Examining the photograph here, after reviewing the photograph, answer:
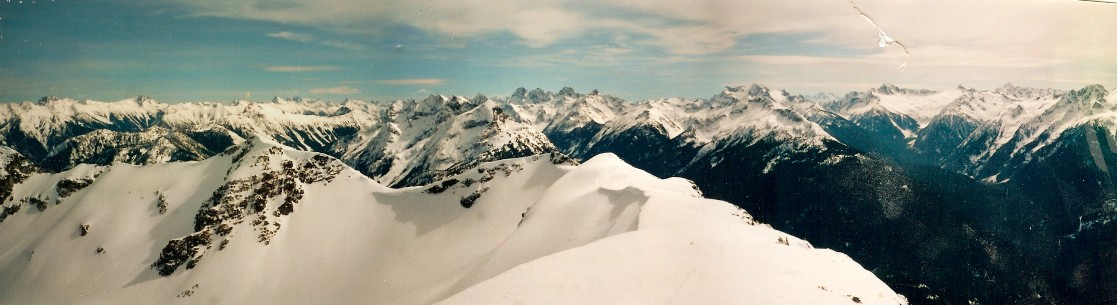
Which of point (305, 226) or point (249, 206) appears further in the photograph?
point (249, 206)

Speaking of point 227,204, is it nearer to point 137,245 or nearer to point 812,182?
point 137,245

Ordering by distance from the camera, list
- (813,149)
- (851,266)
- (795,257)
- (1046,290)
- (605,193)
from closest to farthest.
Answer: (795,257) → (851,266) → (605,193) → (1046,290) → (813,149)

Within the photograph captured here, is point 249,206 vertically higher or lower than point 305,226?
higher

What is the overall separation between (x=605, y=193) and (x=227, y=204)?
58.5 meters

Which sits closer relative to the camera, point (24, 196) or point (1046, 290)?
point (24, 196)

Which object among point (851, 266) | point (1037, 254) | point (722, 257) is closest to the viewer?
point (722, 257)

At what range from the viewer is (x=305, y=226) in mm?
70375

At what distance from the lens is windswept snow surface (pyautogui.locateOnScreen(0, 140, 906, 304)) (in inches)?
1781

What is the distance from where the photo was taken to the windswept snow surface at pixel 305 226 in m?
45.2

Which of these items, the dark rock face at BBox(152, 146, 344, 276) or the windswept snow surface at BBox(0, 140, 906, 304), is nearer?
the windswept snow surface at BBox(0, 140, 906, 304)

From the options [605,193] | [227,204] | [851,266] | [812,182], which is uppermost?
[851,266]

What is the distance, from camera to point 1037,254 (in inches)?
5881

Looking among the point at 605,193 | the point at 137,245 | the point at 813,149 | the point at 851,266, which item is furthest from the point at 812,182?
the point at 137,245

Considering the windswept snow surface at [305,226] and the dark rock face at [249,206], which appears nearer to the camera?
the windswept snow surface at [305,226]
